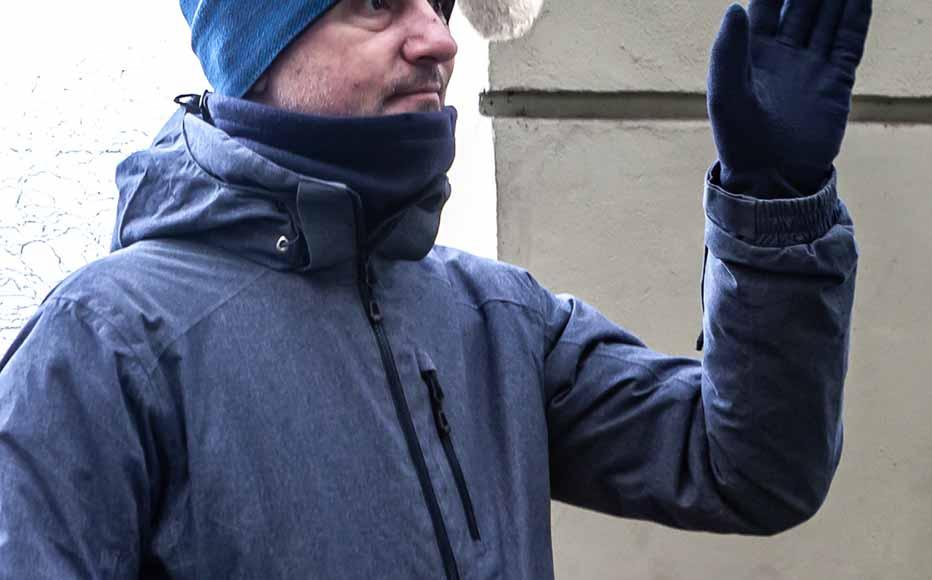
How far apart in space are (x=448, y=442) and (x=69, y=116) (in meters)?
1.33

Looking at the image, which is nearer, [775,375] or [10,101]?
[775,375]

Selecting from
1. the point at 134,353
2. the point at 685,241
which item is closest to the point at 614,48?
the point at 685,241

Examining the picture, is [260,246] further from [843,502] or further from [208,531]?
[843,502]

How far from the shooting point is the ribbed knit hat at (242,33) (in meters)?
1.73

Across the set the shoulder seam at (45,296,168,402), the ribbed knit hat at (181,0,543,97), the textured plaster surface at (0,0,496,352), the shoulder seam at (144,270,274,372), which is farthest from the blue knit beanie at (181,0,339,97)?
the textured plaster surface at (0,0,496,352)

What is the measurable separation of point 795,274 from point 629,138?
1294mm

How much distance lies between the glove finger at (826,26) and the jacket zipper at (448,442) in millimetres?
608

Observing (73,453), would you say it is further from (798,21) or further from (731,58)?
(798,21)

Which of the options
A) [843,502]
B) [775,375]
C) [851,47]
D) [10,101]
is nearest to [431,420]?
[775,375]

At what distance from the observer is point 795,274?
1623 mm

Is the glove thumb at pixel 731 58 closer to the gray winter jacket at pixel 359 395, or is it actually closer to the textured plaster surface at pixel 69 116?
the gray winter jacket at pixel 359 395

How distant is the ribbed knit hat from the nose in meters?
0.11

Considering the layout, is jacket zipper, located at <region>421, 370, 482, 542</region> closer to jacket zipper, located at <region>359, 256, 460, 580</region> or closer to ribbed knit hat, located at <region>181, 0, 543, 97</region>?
jacket zipper, located at <region>359, 256, 460, 580</region>

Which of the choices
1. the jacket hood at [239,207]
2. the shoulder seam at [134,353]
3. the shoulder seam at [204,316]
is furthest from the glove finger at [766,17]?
the shoulder seam at [134,353]
